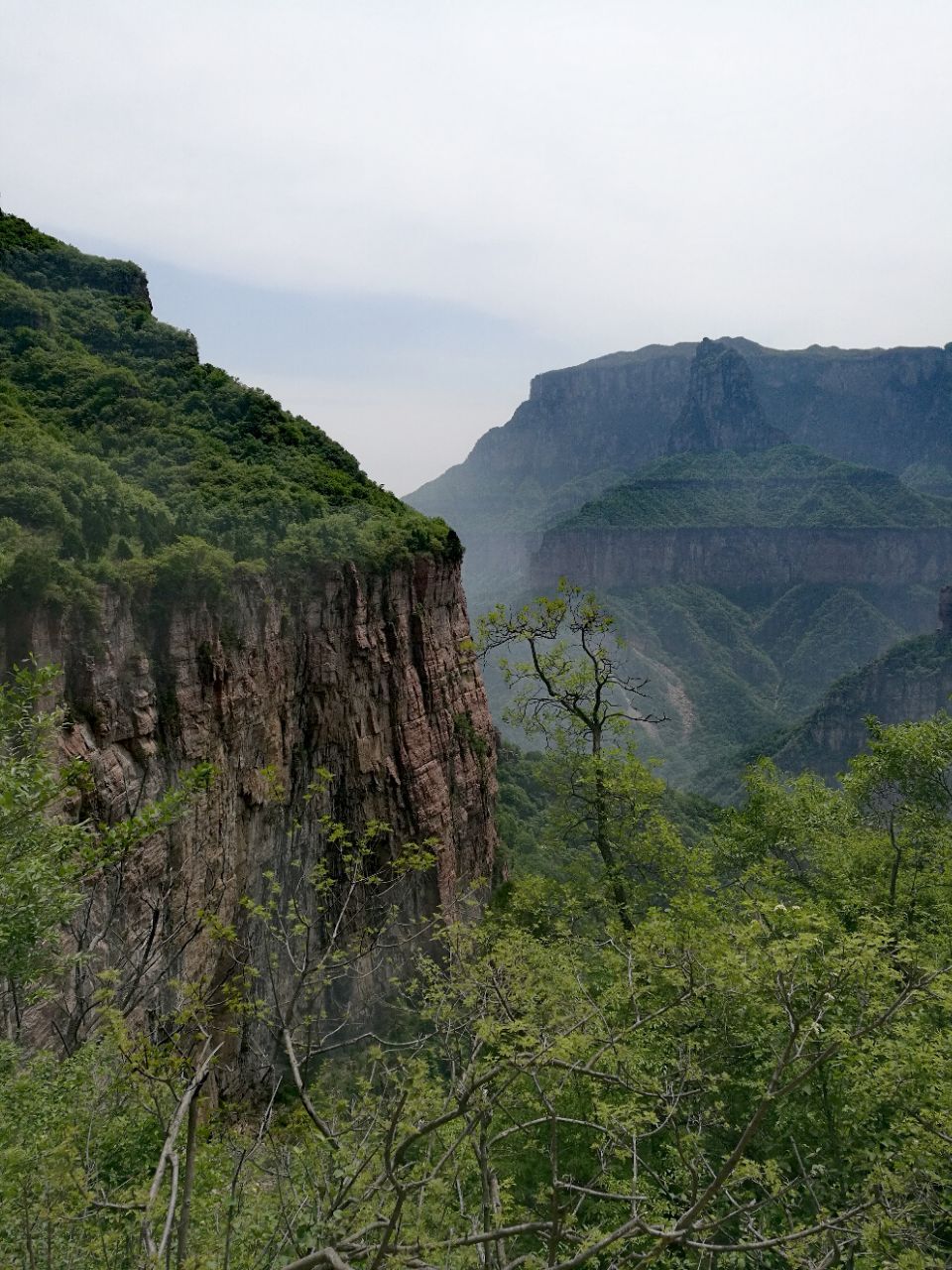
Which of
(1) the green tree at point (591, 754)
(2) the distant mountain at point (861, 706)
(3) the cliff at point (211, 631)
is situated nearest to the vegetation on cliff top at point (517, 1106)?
(1) the green tree at point (591, 754)

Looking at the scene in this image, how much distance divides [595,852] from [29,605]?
13606mm

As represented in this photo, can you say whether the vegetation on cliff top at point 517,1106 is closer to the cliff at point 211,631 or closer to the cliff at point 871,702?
the cliff at point 211,631

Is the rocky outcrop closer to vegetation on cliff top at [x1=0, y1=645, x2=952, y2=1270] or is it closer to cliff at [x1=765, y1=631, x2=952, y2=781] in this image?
cliff at [x1=765, y1=631, x2=952, y2=781]

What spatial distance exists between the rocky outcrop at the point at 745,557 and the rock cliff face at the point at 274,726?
157m

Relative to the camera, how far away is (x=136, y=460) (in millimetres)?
25688

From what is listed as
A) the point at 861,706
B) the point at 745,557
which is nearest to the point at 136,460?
the point at 861,706

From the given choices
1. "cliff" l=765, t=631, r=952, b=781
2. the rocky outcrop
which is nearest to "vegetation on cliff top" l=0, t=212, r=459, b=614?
"cliff" l=765, t=631, r=952, b=781

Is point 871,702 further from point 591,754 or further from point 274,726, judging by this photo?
point 591,754

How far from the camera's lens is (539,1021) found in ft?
30.9

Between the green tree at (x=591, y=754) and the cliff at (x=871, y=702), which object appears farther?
the cliff at (x=871, y=702)

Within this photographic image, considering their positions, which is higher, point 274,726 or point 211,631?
point 211,631

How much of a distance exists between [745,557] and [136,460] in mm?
186857

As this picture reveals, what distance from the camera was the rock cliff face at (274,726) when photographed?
17781 millimetres

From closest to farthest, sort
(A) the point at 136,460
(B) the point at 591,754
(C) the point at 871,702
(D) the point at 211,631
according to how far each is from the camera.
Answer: (B) the point at 591,754, (D) the point at 211,631, (A) the point at 136,460, (C) the point at 871,702
